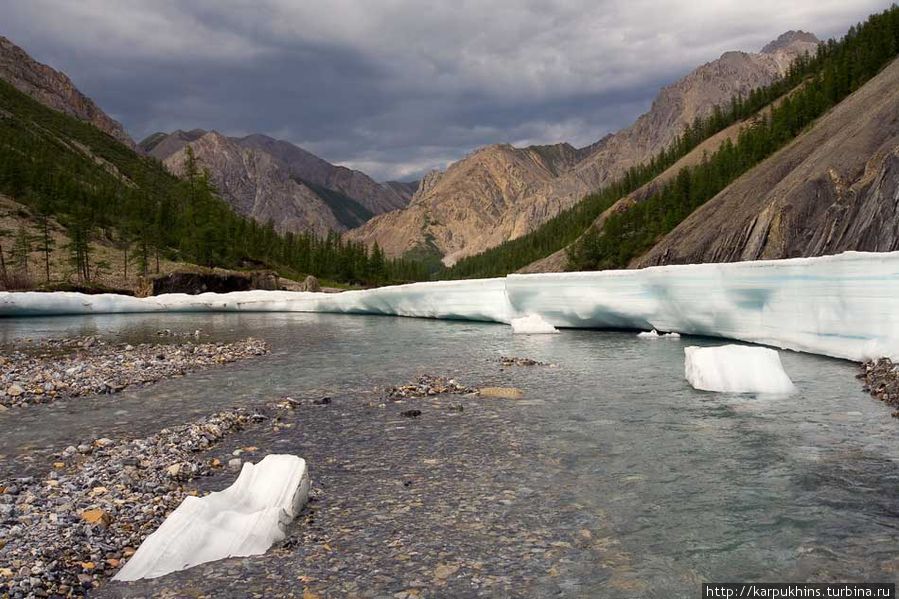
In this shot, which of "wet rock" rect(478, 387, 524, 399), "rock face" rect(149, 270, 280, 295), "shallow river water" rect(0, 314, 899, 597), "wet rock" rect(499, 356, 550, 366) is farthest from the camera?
"rock face" rect(149, 270, 280, 295)

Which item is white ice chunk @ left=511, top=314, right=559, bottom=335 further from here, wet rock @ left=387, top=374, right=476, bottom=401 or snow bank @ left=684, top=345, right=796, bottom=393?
snow bank @ left=684, top=345, right=796, bottom=393

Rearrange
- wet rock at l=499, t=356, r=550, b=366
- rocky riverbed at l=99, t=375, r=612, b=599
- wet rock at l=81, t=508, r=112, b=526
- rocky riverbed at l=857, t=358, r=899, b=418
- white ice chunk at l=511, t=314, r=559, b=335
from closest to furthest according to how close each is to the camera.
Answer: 1. rocky riverbed at l=99, t=375, r=612, b=599
2. wet rock at l=81, t=508, r=112, b=526
3. rocky riverbed at l=857, t=358, r=899, b=418
4. wet rock at l=499, t=356, r=550, b=366
5. white ice chunk at l=511, t=314, r=559, b=335

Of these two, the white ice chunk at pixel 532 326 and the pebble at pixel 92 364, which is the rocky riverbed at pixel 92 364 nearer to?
the pebble at pixel 92 364

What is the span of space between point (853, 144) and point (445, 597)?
64845 mm

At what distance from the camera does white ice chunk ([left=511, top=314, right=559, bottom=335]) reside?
27.8 meters

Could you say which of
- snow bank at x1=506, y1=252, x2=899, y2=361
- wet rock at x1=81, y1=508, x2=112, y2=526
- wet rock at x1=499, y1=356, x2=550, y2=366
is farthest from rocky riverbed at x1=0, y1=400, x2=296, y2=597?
snow bank at x1=506, y1=252, x2=899, y2=361

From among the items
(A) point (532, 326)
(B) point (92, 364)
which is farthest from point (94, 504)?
(A) point (532, 326)

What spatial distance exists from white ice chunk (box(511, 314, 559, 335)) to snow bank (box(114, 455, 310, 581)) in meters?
21.5

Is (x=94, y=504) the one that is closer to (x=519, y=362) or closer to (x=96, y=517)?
(x=96, y=517)

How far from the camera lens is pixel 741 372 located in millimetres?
13203

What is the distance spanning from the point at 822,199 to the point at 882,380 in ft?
165

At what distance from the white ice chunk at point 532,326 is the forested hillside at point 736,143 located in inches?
3425

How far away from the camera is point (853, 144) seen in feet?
179


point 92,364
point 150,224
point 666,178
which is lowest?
point 92,364
